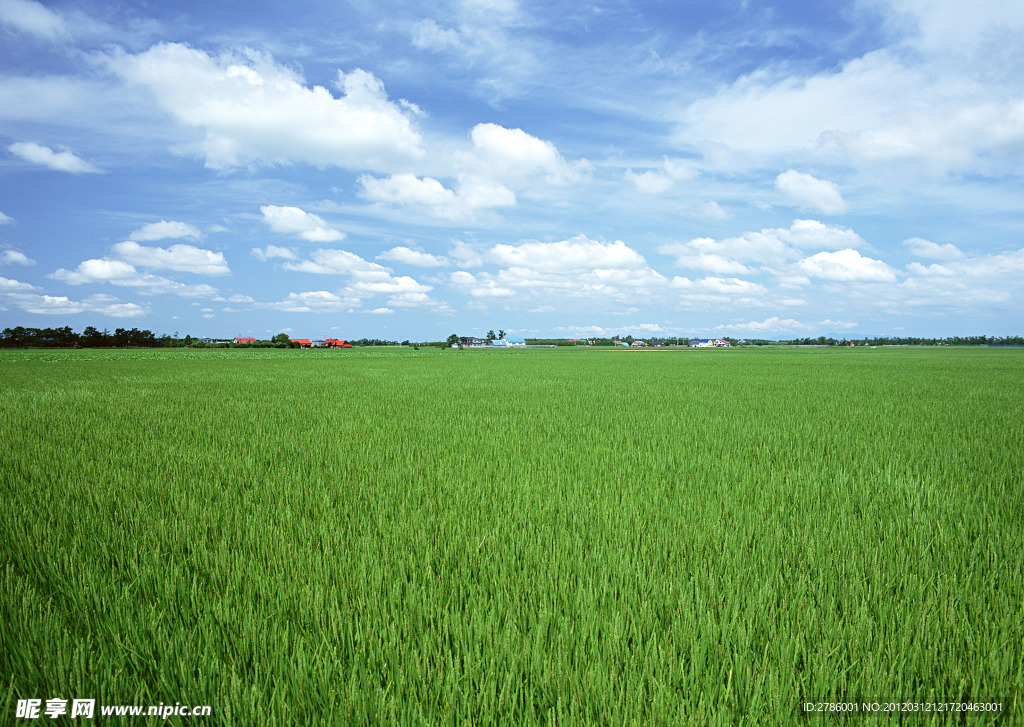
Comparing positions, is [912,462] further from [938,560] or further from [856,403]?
[856,403]

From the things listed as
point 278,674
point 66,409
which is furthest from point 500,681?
point 66,409

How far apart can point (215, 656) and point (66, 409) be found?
34.2 feet

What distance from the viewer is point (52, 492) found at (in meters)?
4.04

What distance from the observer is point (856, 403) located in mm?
10297

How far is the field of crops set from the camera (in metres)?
1.67

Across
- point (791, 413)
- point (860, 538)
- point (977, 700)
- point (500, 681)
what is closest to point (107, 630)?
point (500, 681)

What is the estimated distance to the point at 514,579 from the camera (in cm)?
242

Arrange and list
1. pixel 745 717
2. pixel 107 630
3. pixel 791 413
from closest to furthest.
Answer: pixel 745 717 → pixel 107 630 → pixel 791 413

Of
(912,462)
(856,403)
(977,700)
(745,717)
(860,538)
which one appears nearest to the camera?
(745,717)

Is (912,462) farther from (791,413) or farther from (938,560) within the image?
(791,413)

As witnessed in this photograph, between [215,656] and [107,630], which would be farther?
[107,630]

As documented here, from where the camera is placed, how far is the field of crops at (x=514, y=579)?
1672mm

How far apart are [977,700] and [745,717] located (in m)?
0.88

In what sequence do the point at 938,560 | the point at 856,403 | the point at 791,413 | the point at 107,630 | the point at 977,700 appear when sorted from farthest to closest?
1. the point at 856,403
2. the point at 791,413
3. the point at 938,560
4. the point at 107,630
5. the point at 977,700
